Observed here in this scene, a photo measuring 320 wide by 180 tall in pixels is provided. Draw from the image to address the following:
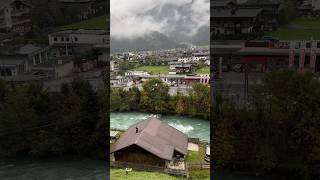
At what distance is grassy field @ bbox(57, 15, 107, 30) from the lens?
572 cm

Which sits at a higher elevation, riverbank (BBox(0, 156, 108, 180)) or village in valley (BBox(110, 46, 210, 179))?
village in valley (BBox(110, 46, 210, 179))

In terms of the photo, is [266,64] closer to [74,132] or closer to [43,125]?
[74,132]

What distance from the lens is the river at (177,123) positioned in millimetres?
5105

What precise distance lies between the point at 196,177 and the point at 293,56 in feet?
6.38

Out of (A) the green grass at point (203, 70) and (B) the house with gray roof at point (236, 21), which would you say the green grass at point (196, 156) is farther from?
(B) the house with gray roof at point (236, 21)

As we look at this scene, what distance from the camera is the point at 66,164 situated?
554 cm

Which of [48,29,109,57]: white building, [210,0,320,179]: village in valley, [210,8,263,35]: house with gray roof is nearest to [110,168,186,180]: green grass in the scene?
[210,0,320,179]: village in valley

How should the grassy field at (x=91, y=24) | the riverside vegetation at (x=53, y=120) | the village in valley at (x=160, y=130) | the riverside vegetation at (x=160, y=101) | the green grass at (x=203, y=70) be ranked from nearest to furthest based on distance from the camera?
the village in valley at (x=160, y=130) → the green grass at (x=203, y=70) → the riverside vegetation at (x=160, y=101) → the grassy field at (x=91, y=24) → the riverside vegetation at (x=53, y=120)

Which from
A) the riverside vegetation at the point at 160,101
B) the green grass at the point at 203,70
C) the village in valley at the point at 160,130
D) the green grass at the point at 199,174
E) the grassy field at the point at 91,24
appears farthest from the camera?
the grassy field at the point at 91,24

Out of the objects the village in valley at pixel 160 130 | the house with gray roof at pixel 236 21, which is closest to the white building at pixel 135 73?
the village in valley at pixel 160 130

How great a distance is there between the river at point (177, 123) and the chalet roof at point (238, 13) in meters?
1.33

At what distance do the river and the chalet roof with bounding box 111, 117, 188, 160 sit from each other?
0.54ft

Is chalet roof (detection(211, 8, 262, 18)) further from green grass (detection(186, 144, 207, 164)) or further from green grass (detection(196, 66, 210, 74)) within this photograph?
green grass (detection(186, 144, 207, 164))

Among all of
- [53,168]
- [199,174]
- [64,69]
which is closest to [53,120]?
[64,69]
